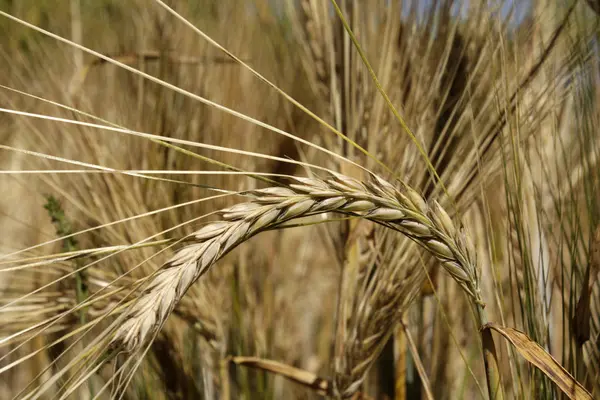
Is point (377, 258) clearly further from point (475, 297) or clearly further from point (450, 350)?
point (450, 350)

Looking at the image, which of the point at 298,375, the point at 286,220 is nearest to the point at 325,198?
the point at 286,220

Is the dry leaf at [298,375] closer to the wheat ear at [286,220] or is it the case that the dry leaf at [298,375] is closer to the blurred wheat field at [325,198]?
the blurred wheat field at [325,198]

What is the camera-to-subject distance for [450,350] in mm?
1219

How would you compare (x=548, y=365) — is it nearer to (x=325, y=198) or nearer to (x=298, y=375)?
(x=325, y=198)

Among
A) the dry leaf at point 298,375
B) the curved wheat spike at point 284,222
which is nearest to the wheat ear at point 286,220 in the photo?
the curved wheat spike at point 284,222

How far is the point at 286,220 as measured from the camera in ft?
1.60

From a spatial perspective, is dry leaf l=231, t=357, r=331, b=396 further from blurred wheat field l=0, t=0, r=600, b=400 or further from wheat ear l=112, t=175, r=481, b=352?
wheat ear l=112, t=175, r=481, b=352

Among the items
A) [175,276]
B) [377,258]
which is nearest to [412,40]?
[377,258]

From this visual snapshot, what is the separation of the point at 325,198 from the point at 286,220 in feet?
0.11

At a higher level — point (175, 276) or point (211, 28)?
point (211, 28)

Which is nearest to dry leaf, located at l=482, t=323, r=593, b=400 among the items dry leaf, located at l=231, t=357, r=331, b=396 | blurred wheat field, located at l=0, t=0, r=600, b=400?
blurred wheat field, located at l=0, t=0, r=600, b=400

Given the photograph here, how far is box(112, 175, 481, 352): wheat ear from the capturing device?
0.43 meters

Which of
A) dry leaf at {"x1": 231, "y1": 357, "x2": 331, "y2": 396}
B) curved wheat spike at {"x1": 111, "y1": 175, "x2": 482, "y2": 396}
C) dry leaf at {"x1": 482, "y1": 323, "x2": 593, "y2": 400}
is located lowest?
dry leaf at {"x1": 231, "y1": 357, "x2": 331, "y2": 396}

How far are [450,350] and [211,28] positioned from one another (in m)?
0.80
